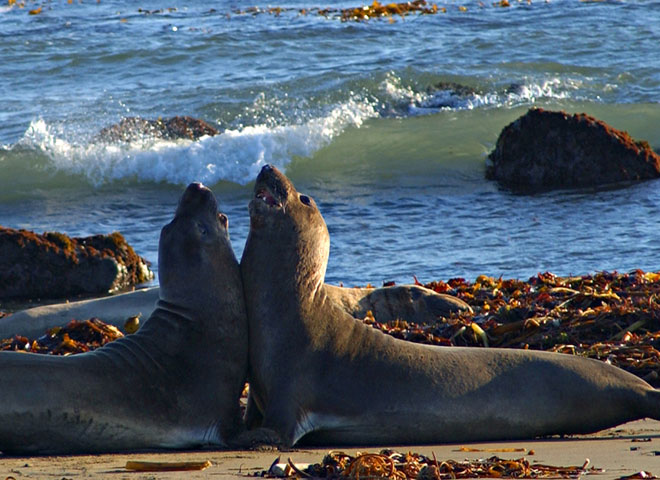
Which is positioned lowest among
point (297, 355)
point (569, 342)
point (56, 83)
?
point (56, 83)

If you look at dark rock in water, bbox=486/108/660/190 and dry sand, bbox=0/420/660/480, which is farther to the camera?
dark rock in water, bbox=486/108/660/190

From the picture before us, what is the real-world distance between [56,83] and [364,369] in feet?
69.8

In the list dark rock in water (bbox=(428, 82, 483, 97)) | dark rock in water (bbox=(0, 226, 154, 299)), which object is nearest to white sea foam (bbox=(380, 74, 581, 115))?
dark rock in water (bbox=(428, 82, 483, 97))

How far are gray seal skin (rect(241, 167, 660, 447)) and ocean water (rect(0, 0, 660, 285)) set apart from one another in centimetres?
→ 523

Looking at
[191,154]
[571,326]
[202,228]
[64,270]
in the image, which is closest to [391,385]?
[202,228]

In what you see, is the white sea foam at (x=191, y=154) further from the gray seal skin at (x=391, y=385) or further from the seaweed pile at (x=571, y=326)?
the gray seal skin at (x=391, y=385)

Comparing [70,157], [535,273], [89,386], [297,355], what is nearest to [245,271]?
[297,355]

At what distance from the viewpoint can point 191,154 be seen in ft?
61.9

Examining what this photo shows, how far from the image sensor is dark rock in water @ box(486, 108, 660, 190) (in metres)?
16.2

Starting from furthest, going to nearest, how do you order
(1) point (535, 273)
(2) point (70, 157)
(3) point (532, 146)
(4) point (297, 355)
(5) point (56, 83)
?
(5) point (56, 83) < (2) point (70, 157) < (3) point (532, 146) < (1) point (535, 273) < (4) point (297, 355)

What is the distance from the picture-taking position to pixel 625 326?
25.8 feet

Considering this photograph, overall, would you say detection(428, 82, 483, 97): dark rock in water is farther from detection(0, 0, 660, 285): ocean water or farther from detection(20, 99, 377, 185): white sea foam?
detection(20, 99, 377, 185): white sea foam

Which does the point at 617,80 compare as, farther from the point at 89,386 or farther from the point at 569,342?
the point at 89,386

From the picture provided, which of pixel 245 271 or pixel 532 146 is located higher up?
pixel 245 271
